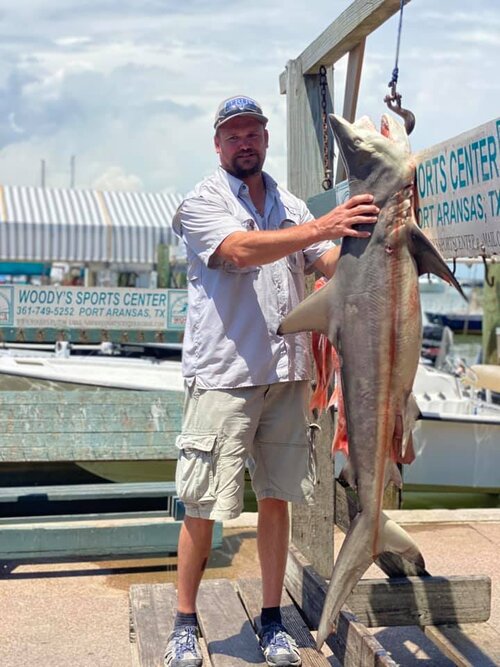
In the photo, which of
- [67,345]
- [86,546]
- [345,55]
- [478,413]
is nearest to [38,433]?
[86,546]

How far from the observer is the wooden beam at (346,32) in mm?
3686

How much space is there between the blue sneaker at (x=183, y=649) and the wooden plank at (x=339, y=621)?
0.55 meters

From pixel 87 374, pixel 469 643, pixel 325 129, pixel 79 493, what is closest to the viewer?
pixel 469 643

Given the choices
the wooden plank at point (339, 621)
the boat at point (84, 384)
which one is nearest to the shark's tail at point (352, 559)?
the wooden plank at point (339, 621)

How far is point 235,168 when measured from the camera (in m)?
3.52

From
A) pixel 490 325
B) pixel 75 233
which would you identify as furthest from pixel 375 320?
pixel 75 233

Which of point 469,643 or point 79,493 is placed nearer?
point 469,643

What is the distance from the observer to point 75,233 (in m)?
34.0

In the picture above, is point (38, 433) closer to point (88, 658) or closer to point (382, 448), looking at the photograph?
point (88, 658)

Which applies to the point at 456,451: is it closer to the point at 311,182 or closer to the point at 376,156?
the point at 311,182

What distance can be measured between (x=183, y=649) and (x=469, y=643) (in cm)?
139

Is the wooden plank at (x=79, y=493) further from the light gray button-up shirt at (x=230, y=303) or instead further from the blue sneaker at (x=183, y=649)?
the light gray button-up shirt at (x=230, y=303)

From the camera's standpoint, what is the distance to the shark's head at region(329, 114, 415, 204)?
9.17 ft

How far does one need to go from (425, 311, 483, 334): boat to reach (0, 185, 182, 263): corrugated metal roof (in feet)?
57.8
